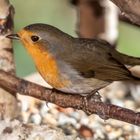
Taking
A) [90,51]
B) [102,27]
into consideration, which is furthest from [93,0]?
[90,51]

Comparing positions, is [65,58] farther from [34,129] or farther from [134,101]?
[134,101]

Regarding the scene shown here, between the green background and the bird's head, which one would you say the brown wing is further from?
the green background

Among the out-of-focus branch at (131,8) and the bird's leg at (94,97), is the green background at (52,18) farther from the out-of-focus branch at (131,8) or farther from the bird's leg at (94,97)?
the out-of-focus branch at (131,8)

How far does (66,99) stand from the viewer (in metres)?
2.94

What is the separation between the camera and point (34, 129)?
3057 mm

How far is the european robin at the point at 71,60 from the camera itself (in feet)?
9.73

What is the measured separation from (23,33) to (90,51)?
385 millimetres

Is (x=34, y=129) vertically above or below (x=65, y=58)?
below

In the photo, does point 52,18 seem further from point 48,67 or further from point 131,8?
point 131,8

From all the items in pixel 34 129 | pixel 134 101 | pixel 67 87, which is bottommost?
pixel 134 101

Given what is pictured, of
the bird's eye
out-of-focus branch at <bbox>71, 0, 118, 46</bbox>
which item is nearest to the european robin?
the bird's eye

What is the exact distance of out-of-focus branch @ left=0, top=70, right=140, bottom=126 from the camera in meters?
2.64

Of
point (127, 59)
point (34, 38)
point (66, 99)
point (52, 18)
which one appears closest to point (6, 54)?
point (34, 38)

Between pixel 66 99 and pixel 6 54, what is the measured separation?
456 millimetres
